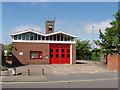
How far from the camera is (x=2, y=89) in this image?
945 cm

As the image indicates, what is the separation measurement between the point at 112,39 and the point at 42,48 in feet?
36.2

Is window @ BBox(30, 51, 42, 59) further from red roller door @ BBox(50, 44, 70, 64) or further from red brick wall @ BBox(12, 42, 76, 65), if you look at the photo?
red roller door @ BBox(50, 44, 70, 64)

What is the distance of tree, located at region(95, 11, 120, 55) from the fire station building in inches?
207

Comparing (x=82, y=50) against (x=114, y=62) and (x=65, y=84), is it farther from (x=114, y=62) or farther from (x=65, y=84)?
(x=65, y=84)

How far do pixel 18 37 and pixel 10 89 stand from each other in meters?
18.4

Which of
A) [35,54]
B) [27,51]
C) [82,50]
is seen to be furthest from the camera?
[82,50]

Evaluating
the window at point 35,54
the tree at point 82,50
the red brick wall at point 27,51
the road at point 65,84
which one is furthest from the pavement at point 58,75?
the tree at point 82,50

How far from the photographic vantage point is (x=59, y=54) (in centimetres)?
2806

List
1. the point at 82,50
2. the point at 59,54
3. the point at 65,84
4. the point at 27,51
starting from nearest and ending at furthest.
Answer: the point at 65,84
the point at 27,51
the point at 59,54
the point at 82,50

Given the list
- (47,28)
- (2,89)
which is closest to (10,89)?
(2,89)

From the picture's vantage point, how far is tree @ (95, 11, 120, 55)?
22.8m

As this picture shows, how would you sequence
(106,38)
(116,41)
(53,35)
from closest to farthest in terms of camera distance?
1. (116,41)
2. (106,38)
3. (53,35)

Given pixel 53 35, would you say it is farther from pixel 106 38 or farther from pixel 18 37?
pixel 106 38

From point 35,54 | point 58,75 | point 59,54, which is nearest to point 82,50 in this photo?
point 59,54
